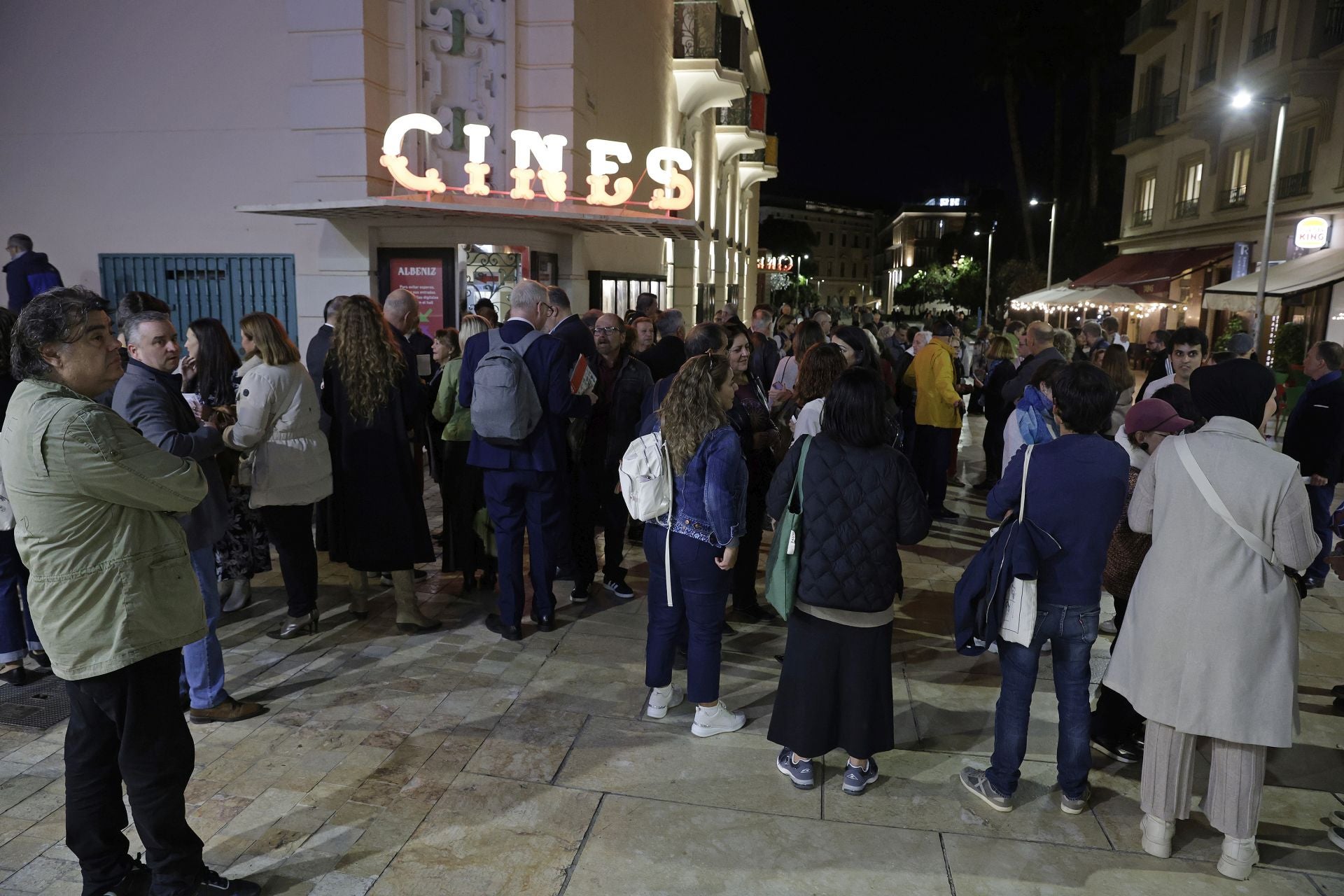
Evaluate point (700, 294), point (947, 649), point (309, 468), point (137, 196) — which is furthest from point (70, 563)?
point (700, 294)

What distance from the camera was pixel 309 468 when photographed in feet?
16.7

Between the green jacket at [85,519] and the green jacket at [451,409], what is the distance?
9.52ft

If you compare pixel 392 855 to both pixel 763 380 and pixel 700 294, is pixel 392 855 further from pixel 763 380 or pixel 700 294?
pixel 700 294

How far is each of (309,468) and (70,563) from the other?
Result: 7.72 ft

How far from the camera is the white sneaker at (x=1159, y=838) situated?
3404mm

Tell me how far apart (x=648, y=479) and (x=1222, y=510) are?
2.31 meters

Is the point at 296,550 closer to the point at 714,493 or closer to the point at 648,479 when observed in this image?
the point at 648,479

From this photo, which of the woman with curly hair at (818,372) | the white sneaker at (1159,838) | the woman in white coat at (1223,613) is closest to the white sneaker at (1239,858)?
the woman in white coat at (1223,613)

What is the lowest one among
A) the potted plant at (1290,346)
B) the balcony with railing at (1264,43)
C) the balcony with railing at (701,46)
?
the potted plant at (1290,346)

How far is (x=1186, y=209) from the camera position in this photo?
2516 centimetres

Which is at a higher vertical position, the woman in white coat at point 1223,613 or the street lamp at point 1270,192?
the street lamp at point 1270,192

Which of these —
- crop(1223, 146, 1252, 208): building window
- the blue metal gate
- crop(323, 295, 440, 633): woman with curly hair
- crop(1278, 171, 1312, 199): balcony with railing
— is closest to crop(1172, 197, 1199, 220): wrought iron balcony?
crop(1223, 146, 1252, 208): building window

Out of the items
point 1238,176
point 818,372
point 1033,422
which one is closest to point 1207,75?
point 1238,176

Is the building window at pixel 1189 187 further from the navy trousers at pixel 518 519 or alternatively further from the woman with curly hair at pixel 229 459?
the woman with curly hair at pixel 229 459
